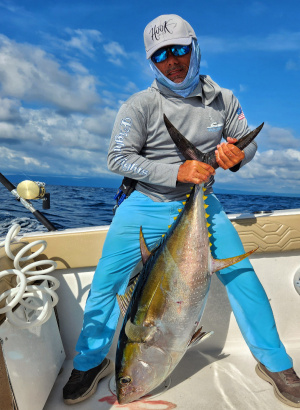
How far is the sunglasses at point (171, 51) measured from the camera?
7.09 feet

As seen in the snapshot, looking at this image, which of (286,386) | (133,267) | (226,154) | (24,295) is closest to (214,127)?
(226,154)

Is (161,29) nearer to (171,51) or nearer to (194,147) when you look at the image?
(171,51)

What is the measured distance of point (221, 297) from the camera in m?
2.73

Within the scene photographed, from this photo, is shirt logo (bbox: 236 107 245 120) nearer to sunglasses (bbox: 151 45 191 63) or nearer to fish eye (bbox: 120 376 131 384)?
sunglasses (bbox: 151 45 191 63)

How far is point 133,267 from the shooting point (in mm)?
2318

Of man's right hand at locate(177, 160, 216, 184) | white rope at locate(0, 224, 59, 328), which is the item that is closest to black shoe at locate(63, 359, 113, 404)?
white rope at locate(0, 224, 59, 328)

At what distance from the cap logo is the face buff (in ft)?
0.45

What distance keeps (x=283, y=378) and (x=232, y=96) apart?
68.3 inches

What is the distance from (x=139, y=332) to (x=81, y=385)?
2.62 ft

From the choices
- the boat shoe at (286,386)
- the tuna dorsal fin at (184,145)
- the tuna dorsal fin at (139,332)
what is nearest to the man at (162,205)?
the boat shoe at (286,386)

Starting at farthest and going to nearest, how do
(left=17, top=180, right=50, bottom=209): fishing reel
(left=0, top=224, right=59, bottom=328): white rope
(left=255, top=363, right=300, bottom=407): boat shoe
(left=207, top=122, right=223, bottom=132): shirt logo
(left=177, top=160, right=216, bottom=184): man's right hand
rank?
1. (left=17, top=180, right=50, bottom=209): fishing reel
2. (left=207, top=122, right=223, bottom=132): shirt logo
3. (left=255, top=363, right=300, bottom=407): boat shoe
4. (left=177, top=160, right=216, bottom=184): man's right hand
5. (left=0, top=224, right=59, bottom=328): white rope

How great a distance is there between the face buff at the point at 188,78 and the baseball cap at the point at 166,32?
0.24 ft

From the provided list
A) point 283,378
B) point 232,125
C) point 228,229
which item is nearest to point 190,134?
point 232,125

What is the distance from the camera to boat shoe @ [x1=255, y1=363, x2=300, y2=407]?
2107 mm
